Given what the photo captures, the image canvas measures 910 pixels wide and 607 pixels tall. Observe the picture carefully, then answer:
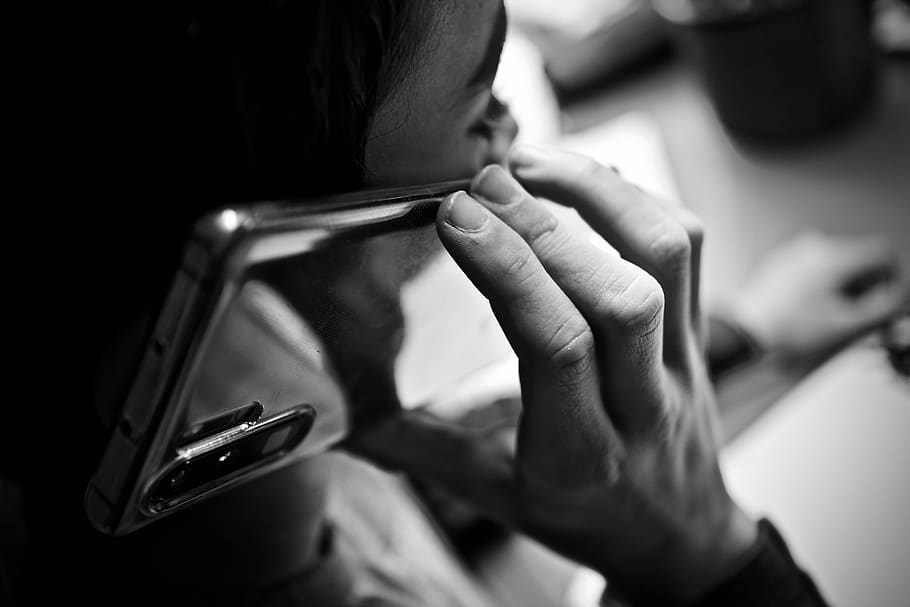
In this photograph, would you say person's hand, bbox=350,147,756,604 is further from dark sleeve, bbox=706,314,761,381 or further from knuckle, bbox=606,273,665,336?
dark sleeve, bbox=706,314,761,381

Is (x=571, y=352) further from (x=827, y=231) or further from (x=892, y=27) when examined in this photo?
(x=892, y=27)

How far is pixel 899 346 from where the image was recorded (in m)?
0.66

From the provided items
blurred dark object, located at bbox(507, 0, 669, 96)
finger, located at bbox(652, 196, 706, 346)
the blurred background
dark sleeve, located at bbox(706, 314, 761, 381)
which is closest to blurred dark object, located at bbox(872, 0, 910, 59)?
the blurred background

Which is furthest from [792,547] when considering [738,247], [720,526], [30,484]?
[30,484]

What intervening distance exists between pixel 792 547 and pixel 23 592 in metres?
0.49

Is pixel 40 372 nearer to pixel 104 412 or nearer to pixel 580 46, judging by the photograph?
pixel 104 412

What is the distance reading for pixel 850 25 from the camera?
0.85 m

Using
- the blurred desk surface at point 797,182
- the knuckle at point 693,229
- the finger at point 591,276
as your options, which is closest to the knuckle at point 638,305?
the finger at point 591,276

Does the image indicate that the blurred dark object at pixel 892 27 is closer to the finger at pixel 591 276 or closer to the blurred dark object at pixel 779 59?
the blurred dark object at pixel 779 59

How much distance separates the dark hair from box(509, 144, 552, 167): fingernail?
5.5 inches

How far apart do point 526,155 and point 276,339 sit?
0.20m

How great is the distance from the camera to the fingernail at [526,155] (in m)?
0.45

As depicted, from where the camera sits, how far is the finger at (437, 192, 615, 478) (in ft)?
1.08

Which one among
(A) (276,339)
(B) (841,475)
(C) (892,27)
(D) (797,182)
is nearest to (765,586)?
(B) (841,475)
